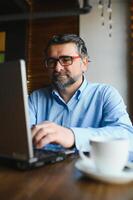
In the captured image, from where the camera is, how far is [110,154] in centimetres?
69

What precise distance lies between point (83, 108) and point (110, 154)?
0.90m

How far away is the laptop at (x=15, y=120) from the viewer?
711 millimetres

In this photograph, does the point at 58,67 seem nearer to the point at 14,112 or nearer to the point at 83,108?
the point at 83,108

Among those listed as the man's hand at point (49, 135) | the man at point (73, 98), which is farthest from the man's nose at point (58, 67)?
the man's hand at point (49, 135)

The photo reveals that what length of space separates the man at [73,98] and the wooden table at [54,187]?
0.54m

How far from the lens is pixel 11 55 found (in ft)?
11.5

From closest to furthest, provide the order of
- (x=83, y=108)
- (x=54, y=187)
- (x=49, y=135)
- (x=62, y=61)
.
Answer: (x=54, y=187), (x=49, y=135), (x=83, y=108), (x=62, y=61)

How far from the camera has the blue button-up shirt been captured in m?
1.44

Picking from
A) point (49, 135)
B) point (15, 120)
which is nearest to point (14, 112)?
point (15, 120)

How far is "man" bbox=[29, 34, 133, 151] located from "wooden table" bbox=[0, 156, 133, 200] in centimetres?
54

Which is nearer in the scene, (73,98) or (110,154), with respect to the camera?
(110,154)

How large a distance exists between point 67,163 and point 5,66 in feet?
1.19

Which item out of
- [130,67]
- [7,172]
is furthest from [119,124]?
[130,67]

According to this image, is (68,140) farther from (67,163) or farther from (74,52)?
(74,52)
